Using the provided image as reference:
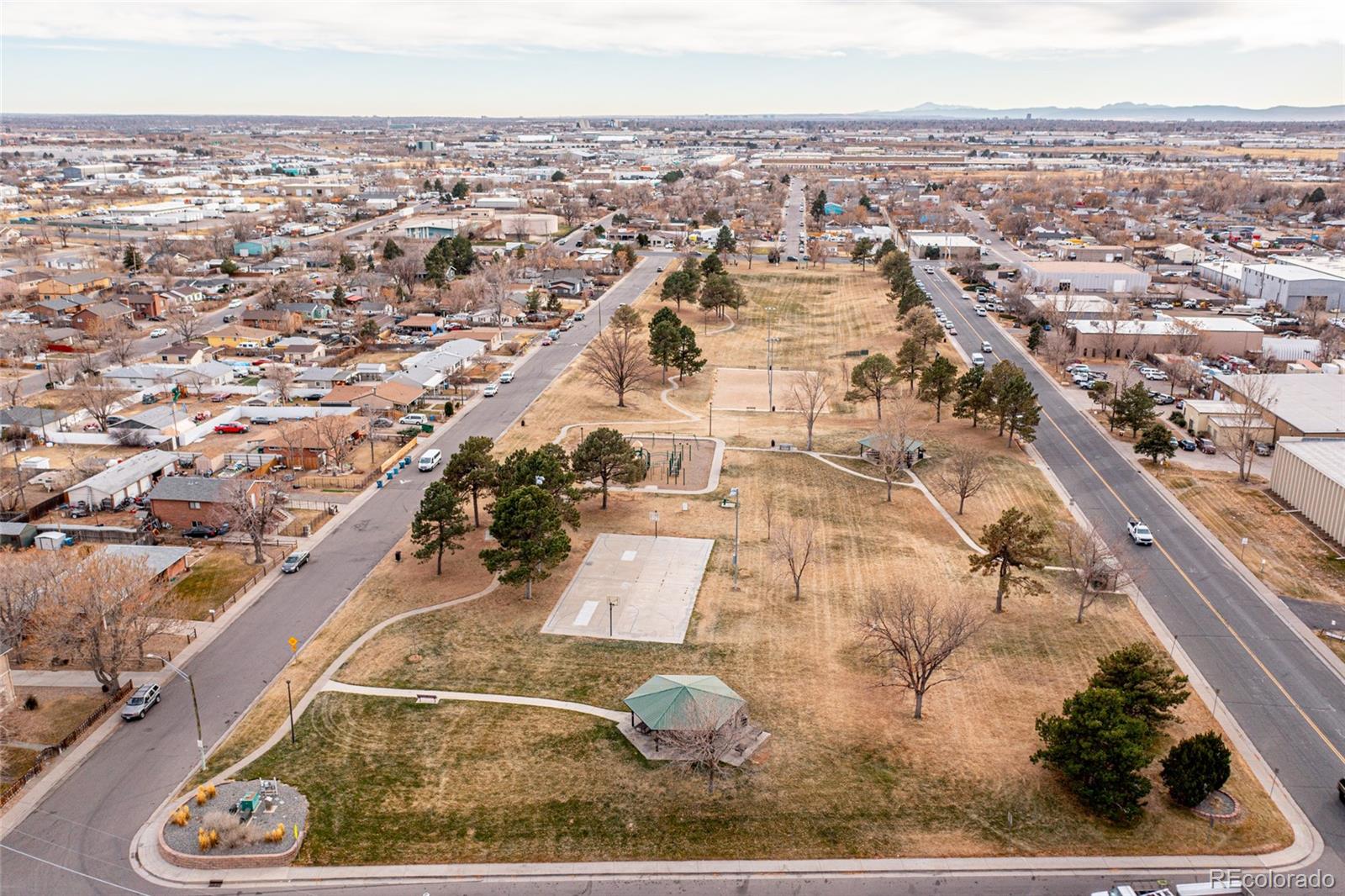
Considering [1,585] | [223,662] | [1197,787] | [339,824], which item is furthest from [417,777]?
[1197,787]

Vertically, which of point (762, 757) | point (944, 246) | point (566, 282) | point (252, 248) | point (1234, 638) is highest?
point (944, 246)

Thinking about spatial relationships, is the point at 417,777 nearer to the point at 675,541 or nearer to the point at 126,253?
the point at 675,541

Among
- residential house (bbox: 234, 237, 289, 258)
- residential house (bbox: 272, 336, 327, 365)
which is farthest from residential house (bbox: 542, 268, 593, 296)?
residential house (bbox: 234, 237, 289, 258)

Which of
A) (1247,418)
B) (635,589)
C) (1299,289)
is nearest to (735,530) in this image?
(635,589)

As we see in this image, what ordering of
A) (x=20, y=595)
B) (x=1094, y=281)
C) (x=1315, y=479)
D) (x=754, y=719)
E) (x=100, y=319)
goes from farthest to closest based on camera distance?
(x=1094, y=281), (x=100, y=319), (x=1315, y=479), (x=20, y=595), (x=754, y=719)

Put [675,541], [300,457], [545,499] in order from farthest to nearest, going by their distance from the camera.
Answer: [300,457], [675,541], [545,499]

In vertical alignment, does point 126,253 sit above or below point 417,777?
above

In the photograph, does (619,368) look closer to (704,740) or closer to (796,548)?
(796,548)
